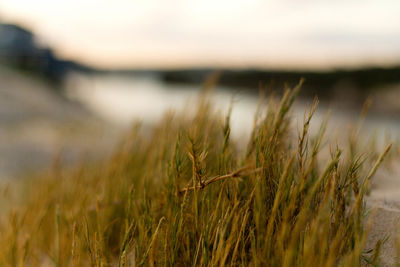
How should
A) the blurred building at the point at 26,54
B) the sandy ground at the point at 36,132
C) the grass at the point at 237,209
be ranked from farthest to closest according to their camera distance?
1. the blurred building at the point at 26,54
2. the sandy ground at the point at 36,132
3. the grass at the point at 237,209

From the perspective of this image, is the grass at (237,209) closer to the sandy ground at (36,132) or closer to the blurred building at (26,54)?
the sandy ground at (36,132)

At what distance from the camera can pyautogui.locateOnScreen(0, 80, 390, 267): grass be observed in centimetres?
93

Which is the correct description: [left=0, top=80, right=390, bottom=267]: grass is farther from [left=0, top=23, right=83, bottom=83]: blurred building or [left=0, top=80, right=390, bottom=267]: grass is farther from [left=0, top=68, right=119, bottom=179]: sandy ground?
[left=0, top=23, right=83, bottom=83]: blurred building

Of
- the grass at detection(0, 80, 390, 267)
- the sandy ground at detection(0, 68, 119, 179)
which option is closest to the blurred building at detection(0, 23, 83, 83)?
the sandy ground at detection(0, 68, 119, 179)

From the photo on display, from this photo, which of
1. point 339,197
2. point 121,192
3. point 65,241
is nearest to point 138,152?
point 121,192

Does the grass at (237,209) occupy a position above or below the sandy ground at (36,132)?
above

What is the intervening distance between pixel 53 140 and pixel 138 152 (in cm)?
581

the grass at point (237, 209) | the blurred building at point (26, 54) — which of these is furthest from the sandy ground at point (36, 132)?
the blurred building at point (26, 54)

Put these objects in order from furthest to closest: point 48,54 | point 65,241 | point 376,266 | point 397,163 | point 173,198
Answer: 1. point 48,54
2. point 397,163
3. point 65,241
4. point 173,198
5. point 376,266

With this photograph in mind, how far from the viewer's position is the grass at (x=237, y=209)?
0.93 m

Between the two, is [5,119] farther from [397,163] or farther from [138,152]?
[397,163]

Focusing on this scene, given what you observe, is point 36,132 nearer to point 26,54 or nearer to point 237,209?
point 237,209

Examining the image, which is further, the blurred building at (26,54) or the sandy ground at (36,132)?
the blurred building at (26,54)

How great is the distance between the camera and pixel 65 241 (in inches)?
63.6
